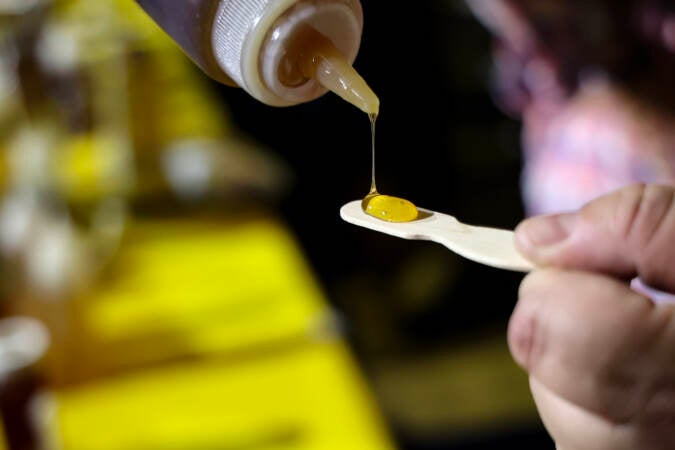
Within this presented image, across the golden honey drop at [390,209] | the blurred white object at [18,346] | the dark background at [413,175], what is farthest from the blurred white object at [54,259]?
the golden honey drop at [390,209]

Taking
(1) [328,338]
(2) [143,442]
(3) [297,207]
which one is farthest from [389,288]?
(2) [143,442]

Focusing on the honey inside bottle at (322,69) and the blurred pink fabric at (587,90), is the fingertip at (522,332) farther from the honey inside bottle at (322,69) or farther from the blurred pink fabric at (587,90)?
the blurred pink fabric at (587,90)

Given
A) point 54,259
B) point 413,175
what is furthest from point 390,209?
point 413,175

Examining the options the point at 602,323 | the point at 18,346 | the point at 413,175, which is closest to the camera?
the point at 602,323

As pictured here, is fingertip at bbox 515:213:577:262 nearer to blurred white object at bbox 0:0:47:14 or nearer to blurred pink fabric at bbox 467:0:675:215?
blurred pink fabric at bbox 467:0:675:215

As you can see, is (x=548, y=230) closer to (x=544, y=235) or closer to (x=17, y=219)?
(x=544, y=235)

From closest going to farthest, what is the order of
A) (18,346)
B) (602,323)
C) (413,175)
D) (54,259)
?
(602,323), (18,346), (54,259), (413,175)

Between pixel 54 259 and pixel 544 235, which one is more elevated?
pixel 544 235

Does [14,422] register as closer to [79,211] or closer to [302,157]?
[79,211]

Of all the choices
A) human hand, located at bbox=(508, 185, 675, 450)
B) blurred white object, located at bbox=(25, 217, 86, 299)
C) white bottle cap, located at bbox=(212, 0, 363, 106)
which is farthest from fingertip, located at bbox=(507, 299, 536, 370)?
blurred white object, located at bbox=(25, 217, 86, 299)
